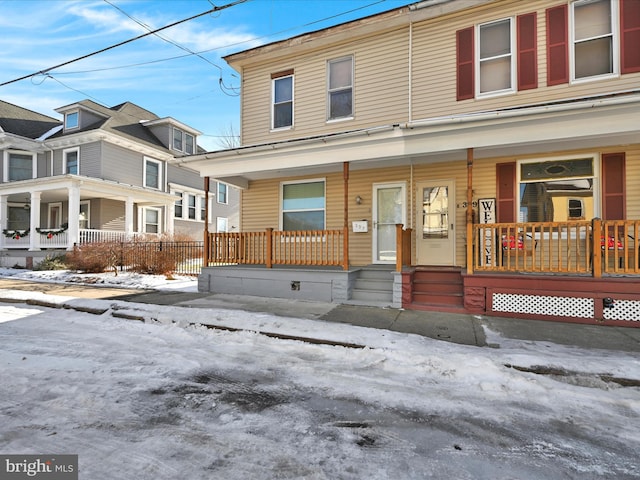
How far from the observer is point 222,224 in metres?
22.6

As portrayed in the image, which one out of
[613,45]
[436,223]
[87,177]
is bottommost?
[436,223]

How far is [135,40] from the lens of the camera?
7367 mm

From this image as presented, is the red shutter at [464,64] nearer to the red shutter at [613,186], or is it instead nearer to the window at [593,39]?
the window at [593,39]

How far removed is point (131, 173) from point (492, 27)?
16.5 meters

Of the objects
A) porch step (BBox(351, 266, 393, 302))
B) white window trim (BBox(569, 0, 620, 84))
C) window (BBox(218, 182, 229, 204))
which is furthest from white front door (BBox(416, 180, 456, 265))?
window (BBox(218, 182, 229, 204))

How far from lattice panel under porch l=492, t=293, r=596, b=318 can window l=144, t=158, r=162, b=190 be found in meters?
17.5

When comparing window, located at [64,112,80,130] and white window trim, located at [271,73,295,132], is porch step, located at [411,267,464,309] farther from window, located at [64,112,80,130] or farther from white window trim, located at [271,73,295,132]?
window, located at [64,112,80,130]

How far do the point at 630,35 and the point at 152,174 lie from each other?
19.2 meters

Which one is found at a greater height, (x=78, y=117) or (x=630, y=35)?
(x=78, y=117)

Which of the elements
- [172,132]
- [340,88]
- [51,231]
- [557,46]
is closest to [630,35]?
[557,46]

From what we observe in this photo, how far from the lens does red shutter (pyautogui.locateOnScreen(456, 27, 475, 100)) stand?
7.48 meters

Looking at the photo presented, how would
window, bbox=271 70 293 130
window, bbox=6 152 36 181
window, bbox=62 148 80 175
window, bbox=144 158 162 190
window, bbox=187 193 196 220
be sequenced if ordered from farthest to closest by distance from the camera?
window, bbox=187 193 196 220
window, bbox=144 158 162 190
window, bbox=6 152 36 181
window, bbox=62 148 80 175
window, bbox=271 70 293 130

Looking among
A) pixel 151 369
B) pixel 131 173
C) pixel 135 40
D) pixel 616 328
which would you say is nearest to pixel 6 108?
pixel 131 173

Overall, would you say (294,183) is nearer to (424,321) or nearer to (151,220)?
(424,321)
